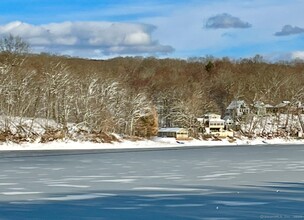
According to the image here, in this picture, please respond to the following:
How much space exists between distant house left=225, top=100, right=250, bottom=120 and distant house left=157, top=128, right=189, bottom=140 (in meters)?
13.9

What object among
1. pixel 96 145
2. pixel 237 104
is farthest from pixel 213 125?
pixel 96 145

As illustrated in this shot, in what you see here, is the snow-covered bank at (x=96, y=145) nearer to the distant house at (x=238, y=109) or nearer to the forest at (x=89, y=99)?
the forest at (x=89, y=99)

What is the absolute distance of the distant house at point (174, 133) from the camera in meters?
66.8

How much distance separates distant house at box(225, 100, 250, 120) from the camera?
264 ft

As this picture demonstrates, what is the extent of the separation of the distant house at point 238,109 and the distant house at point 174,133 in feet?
45.6

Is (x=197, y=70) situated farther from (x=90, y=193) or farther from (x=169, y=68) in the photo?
(x=90, y=193)

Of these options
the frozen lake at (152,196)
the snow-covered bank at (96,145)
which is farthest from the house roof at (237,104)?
the frozen lake at (152,196)

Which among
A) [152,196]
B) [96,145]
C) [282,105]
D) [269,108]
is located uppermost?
[152,196]

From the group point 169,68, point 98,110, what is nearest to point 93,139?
point 98,110

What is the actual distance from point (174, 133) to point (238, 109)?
727 inches

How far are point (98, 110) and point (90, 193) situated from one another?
152 feet

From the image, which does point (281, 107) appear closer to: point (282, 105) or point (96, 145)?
point (282, 105)

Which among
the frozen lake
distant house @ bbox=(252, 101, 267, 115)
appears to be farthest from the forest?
the frozen lake

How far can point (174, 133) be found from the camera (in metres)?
67.5
